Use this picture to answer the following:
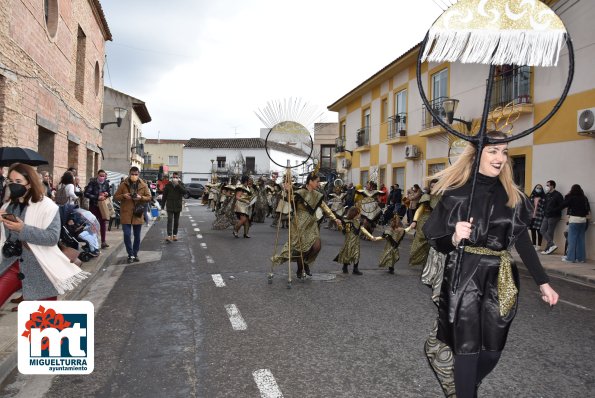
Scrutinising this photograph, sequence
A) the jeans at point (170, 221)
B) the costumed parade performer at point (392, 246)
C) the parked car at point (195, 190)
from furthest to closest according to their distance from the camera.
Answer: the parked car at point (195, 190) < the jeans at point (170, 221) < the costumed parade performer at point (392, 246)

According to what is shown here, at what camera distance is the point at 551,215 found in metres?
12.4

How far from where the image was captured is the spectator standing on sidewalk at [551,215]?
1238 cm

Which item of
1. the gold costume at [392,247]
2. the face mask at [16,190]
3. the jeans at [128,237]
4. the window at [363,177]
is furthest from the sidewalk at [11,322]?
the window at [363,177]

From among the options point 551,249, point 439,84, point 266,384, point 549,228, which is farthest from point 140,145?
point 266,384

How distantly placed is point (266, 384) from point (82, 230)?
18.7 feet

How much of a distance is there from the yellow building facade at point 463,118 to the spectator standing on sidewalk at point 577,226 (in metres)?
0.74

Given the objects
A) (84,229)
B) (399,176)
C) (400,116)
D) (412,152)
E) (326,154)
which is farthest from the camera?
(326,154)

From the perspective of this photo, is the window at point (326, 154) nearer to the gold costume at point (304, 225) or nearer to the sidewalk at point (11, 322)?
the sidewalk at point (11, 322)

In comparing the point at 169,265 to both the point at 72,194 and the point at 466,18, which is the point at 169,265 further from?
the point at 466,18

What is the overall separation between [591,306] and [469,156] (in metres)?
5.31

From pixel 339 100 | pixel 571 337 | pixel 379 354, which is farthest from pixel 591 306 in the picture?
pixel 339 100

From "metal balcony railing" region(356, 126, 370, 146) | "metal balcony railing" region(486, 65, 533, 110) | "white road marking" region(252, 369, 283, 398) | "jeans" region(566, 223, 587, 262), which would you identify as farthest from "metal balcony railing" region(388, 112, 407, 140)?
"white road marking" region(252, 369, 283, 398)

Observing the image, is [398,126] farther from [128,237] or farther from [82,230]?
[82,230]

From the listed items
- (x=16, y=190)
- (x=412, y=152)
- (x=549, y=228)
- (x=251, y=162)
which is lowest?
(x=549, y=228)
